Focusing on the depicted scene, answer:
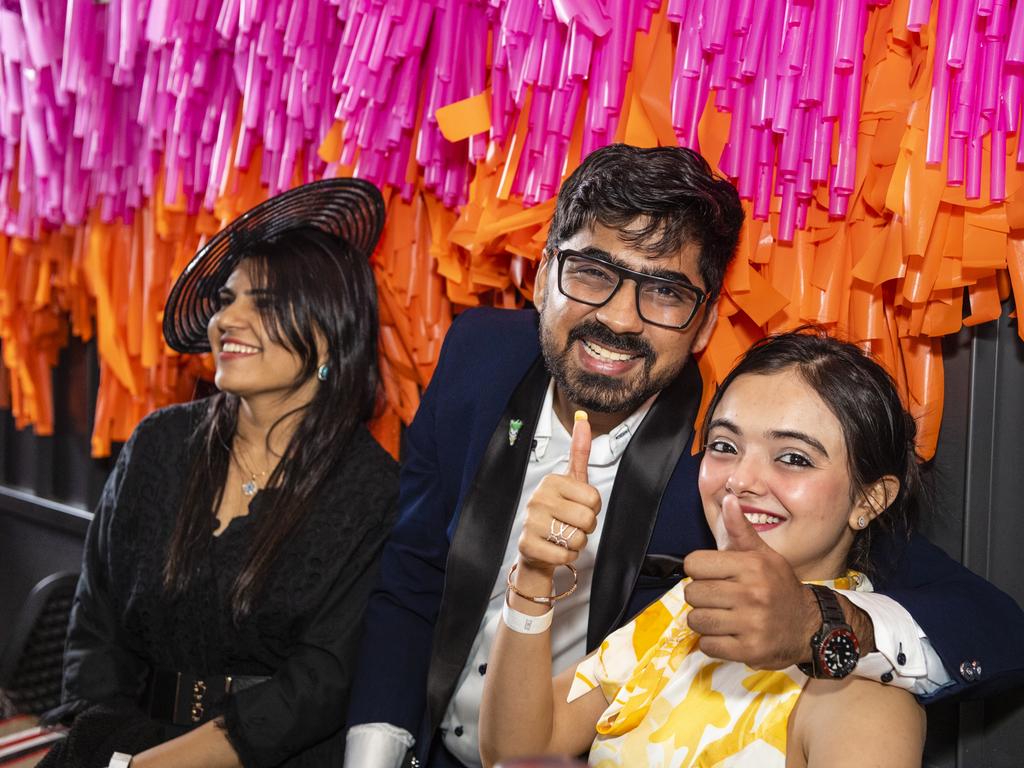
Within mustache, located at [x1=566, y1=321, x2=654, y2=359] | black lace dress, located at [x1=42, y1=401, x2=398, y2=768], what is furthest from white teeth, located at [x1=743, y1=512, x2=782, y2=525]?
black lace dress, located at [x1=42, y1=401, x2=398, y2=768]

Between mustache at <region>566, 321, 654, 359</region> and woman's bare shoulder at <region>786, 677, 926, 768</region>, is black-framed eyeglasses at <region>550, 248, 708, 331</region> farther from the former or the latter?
woman's bare shoulder at <region>786, 677, 926, 768</region>

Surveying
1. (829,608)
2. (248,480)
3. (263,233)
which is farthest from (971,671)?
(263,233)

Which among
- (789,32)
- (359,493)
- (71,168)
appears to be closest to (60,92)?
→ (71,168)

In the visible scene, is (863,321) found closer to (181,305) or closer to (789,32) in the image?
(789,32)

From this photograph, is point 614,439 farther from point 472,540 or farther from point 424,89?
point 424,89

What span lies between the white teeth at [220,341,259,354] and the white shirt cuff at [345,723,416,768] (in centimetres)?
66

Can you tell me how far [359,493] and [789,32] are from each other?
3.28 feet

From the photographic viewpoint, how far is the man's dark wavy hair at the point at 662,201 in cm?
137

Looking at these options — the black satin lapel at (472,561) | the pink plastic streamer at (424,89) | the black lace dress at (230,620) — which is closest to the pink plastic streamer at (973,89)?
the pink plastic streamer at (424,89)

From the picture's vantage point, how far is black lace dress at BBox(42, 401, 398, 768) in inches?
66.3

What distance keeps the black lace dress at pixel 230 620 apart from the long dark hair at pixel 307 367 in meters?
0.03

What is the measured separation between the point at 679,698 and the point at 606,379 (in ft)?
1.46

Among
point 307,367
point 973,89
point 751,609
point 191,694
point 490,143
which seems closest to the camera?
point 751,609

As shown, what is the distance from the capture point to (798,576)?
1.20 meters
